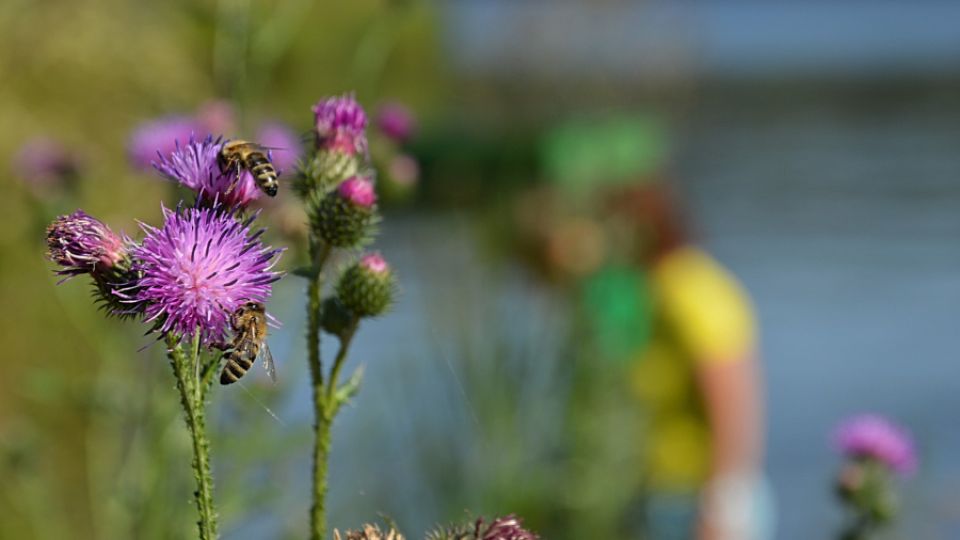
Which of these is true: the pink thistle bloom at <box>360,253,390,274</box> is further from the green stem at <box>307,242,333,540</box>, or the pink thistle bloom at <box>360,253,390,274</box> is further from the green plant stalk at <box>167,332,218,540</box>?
the green plant stalk at <box>167,332,218,540</box>

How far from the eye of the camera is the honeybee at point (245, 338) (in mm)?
1013

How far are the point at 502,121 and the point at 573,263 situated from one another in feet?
34.6

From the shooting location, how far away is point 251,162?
3.77 ft

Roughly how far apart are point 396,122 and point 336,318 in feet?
2.59

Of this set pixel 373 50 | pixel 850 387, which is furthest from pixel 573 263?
pixel 850 387

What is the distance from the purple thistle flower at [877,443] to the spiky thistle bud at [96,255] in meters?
1.16

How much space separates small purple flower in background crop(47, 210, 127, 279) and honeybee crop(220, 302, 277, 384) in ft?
0.32

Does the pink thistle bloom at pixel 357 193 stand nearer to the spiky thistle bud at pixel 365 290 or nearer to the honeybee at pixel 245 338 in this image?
the spiky thistle bud at pixel 365 290

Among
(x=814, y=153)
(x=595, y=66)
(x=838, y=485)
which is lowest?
(x=838, y=485)

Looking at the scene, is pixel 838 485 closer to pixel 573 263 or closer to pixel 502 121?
pixel 573 263

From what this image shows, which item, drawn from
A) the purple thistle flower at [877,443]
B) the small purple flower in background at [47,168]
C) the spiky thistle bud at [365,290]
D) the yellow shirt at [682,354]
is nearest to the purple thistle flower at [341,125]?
the spiky thistle bud at [365,290]

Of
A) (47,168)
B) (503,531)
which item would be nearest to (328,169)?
(503,531)

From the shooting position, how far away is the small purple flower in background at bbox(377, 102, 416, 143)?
202 centimetres

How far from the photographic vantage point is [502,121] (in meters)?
15.4
